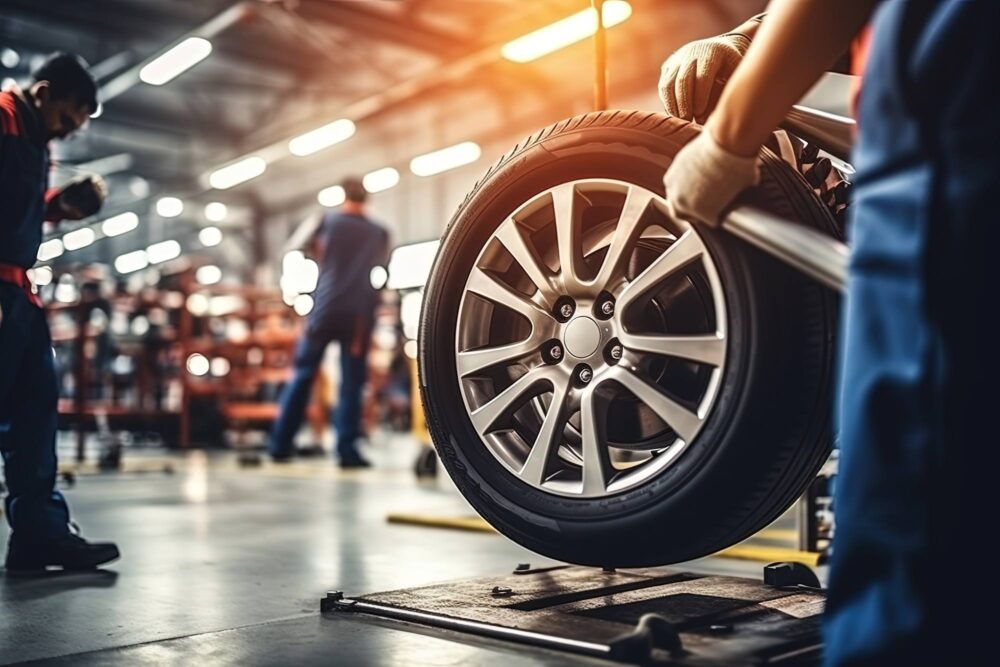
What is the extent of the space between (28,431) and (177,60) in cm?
1003

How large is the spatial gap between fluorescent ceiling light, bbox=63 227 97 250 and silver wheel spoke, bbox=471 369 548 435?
2625cm

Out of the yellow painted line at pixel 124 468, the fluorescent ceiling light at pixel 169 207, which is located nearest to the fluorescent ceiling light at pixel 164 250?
the fluorescent ceiling light at pixel 169 207

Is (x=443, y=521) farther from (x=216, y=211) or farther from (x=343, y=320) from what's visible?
(x=216, y=211)

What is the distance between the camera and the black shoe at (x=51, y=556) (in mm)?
2576

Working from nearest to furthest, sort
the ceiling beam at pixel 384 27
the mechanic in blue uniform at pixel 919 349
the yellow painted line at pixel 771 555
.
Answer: the mechanic in blue uniform at pixel 919 349 → the yellow painted line at pixel 771 555 → the ceiling beam at pixel 384 27

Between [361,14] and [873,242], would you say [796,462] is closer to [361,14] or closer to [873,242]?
[873,242]

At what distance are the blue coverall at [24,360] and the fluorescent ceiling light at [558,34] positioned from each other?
7.07 meters

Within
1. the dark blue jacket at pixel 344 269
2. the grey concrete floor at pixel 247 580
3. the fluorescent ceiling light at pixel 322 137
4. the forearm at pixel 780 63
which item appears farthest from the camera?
the fluorescent ceiling light at pixel 322 137

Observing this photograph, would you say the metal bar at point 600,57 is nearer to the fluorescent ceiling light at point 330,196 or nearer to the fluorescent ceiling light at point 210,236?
the fluorescent ceiling light at point 330,196

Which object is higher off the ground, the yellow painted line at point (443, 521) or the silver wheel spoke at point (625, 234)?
the silver wheel spoke at point (625, 234)

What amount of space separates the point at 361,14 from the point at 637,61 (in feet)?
13.1

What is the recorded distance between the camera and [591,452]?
66.7 inches

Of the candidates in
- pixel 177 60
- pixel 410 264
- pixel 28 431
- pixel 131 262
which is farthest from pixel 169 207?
pixel 28 431

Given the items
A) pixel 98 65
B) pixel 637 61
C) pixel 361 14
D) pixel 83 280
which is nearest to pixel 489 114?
pixel 637 61
